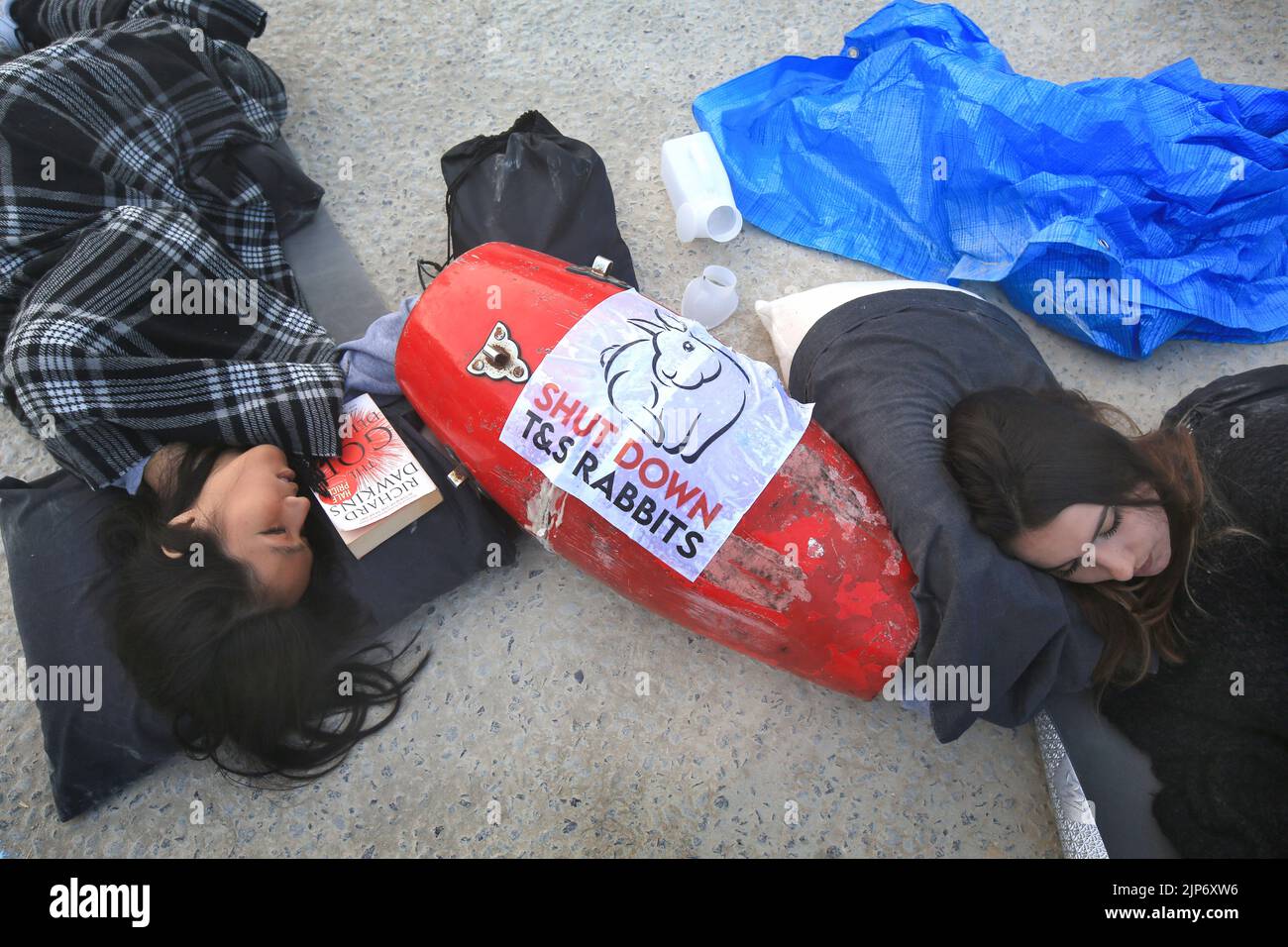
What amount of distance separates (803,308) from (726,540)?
2.08 ft

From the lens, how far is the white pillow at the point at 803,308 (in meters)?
1.42

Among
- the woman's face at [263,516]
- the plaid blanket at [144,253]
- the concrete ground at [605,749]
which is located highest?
the plaid blanket at [144,253]

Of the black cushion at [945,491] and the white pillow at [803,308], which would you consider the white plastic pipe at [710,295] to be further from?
the black cushion at [945,491]

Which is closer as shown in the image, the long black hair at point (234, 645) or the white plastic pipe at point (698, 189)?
the long black hair at point (234, 645)

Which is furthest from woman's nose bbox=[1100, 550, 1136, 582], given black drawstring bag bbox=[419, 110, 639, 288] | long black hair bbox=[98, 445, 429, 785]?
long black hair bbox=[98, 445, 429, 785]

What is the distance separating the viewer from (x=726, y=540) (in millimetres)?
1007

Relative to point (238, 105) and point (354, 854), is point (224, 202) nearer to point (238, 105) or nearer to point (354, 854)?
point (238, 105)

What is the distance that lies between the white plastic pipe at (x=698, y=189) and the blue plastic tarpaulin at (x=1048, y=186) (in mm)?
55

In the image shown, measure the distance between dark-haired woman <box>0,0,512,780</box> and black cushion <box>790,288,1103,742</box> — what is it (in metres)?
0.63

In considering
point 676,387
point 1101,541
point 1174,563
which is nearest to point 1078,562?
point 1101,541

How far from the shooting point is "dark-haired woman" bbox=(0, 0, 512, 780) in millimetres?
1112

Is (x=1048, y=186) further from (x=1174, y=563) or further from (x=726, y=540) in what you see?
(x=726, y=540)

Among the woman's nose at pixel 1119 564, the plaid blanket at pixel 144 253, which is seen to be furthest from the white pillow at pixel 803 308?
the plaid blanket at pixel 144 253
